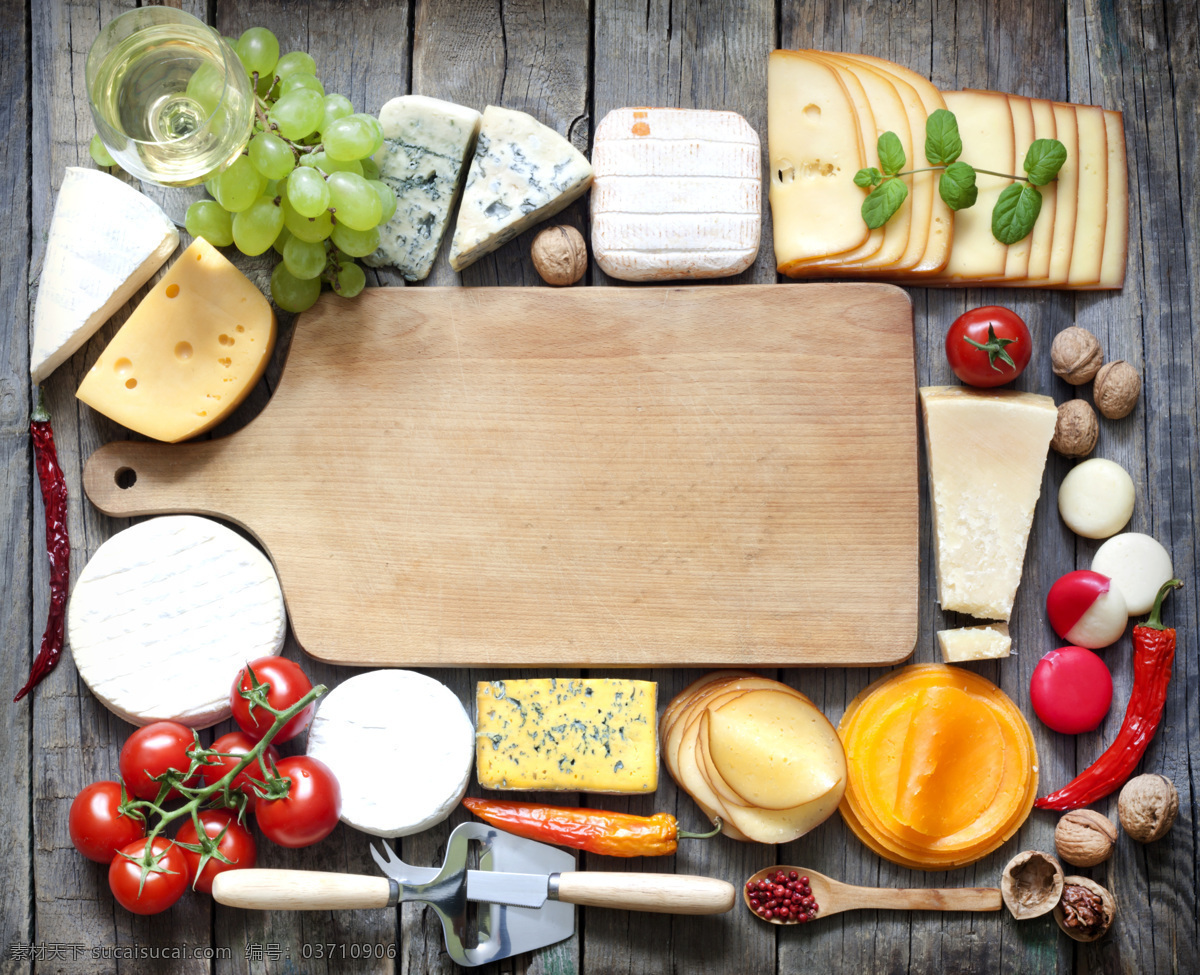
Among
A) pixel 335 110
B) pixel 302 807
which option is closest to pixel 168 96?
pixel 335 110

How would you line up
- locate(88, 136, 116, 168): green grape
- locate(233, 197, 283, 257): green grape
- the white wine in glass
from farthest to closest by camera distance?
locate(88, 136, 116, 168): green grape < locate(233, 197, 283, 257): green grape < the white wine in glass

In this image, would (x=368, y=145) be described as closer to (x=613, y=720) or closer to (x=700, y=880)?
(x=613, y=720)

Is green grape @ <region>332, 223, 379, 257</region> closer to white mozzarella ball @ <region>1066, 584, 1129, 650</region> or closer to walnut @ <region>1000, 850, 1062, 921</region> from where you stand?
white mozzarella ball @ <region>1066, 584, 1129, 650</region>

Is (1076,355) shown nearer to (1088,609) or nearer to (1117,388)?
(1117,388)

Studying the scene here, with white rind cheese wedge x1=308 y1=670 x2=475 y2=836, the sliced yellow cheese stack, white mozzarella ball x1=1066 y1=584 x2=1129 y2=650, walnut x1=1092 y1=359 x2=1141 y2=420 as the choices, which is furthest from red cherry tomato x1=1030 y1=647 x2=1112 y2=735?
the sliced yellow cheese stack

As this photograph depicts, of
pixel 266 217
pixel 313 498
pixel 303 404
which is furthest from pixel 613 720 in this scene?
pixel 266 217

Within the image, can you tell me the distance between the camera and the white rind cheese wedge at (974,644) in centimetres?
157

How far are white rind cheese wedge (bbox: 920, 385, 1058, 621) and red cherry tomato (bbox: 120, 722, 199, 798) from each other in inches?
58.1

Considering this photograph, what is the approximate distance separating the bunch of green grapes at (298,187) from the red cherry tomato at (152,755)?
827 mm

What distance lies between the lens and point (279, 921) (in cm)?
160

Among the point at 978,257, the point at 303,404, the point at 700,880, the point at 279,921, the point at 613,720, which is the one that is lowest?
the point at 279,921

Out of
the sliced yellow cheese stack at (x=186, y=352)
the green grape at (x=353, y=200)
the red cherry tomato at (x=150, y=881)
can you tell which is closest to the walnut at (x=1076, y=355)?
the green grape at (x=353, y=200)

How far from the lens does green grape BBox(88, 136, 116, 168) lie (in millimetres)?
1566

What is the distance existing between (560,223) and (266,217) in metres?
0.56
